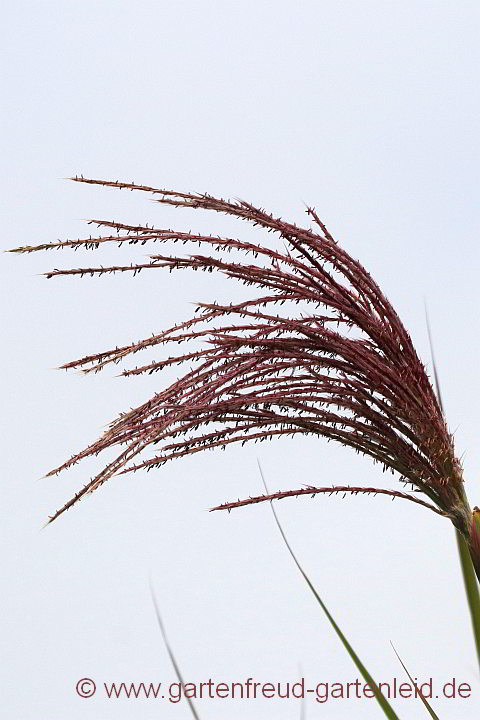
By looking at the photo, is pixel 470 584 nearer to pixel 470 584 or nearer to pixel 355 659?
pixel 470 584

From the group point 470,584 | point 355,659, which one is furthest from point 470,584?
point 355,659

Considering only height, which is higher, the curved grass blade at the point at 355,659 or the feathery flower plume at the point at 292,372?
the feathery flower plume at the point at 292,372

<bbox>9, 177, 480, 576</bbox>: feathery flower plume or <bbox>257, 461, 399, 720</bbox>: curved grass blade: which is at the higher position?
<bbox>9, 177, 480, 576</bbox>: feathery flower plume

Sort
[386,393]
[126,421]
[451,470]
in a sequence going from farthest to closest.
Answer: [451,470]
[386,393]
[126,421]

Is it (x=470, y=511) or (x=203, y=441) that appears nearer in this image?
(x=203, y=441)

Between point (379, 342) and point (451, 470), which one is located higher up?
point (379, 342)

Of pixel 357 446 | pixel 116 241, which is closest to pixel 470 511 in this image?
pixel 357 446

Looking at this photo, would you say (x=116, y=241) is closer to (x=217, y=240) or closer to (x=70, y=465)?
(x=217, y=240)

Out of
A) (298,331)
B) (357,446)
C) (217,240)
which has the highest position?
(217,240)

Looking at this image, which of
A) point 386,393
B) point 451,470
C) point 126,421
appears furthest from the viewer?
point 451,470
